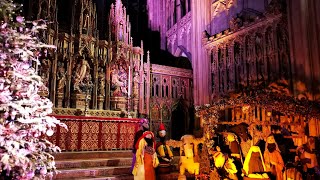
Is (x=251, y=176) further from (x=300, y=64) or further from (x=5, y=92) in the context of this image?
(x=5, y=92)

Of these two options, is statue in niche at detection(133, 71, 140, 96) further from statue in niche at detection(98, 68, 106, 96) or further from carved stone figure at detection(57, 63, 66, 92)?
carved stone figure at detection(57, 63, 66, 92)

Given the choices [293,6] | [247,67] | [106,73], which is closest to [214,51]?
[247,67]

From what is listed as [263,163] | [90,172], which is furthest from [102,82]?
[263,163]

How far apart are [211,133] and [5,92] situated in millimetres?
5368

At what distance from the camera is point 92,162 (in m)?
6.96

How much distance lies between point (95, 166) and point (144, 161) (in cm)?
158

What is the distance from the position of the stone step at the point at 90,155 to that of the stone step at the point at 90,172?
2.49 ft

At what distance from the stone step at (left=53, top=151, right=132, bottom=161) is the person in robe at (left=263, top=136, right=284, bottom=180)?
12.6ft

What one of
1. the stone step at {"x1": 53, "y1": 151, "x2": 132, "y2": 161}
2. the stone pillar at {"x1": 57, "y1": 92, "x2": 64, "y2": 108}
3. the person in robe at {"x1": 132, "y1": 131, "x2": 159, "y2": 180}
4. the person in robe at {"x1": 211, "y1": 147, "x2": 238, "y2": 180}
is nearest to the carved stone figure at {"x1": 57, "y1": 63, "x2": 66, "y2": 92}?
the stone pillar at {"x1": 57, "y1": 92, "x2": 64, "y2": 108}

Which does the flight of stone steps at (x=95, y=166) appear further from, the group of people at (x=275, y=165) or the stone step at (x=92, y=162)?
the group of people at (x=275, y=165)

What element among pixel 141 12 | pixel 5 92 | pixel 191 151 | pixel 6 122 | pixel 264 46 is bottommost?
pixel 191 151

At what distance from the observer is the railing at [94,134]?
25.5ft

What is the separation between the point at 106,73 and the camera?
30.7 ft

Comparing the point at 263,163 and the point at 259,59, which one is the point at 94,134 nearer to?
the point at 263,163
